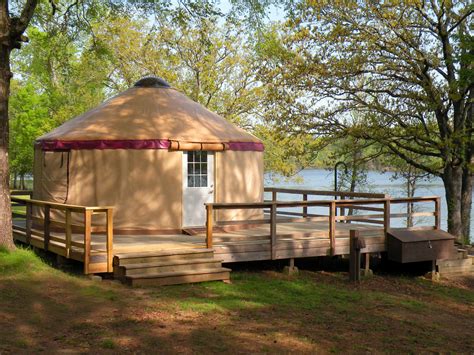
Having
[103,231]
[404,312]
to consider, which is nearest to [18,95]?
[103,231]

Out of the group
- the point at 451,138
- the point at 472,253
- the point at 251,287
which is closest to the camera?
the point at 251,287

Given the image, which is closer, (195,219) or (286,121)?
(195,219)

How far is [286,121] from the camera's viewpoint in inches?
604

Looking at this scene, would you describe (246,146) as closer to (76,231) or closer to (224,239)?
(224,239)

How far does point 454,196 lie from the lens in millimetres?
14930

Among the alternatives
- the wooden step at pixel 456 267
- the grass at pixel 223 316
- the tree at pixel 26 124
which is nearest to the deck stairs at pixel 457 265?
the wooden step at pixel 456 267

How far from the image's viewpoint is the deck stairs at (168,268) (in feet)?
26.1

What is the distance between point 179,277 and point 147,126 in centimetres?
357

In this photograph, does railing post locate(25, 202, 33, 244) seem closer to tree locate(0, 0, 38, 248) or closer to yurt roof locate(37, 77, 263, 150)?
tree locate(0, 0, 38, 248)

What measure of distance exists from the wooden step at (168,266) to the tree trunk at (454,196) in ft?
26.9

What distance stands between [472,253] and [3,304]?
30.5 feet

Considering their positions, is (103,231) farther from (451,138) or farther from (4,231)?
(451,138)

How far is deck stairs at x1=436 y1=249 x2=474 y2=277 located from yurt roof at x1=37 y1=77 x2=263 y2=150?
3.91m

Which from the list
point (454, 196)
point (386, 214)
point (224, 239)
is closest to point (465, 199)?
point (454, 196)
